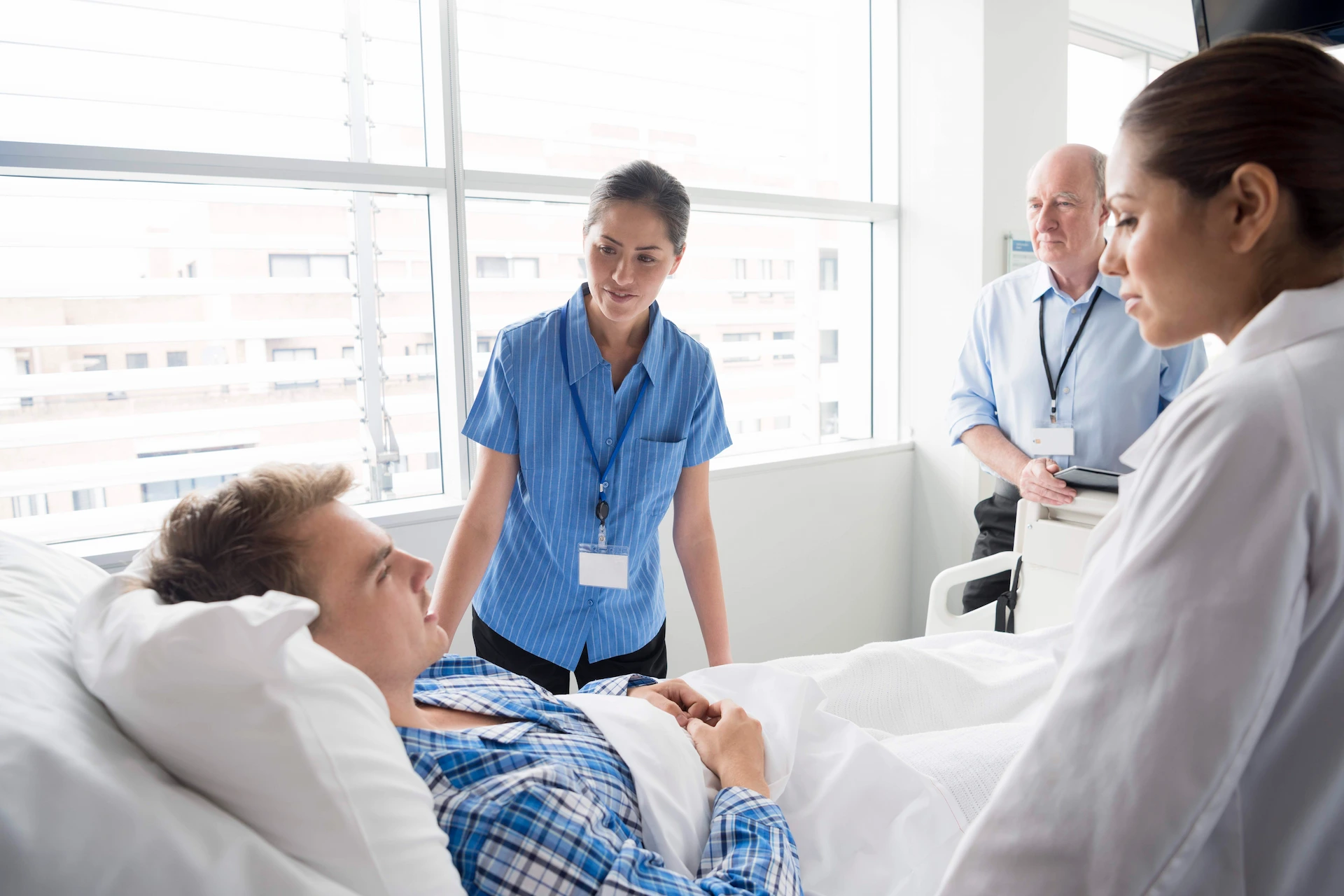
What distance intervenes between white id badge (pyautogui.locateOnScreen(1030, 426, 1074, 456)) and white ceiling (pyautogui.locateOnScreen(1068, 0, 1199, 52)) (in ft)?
8.19

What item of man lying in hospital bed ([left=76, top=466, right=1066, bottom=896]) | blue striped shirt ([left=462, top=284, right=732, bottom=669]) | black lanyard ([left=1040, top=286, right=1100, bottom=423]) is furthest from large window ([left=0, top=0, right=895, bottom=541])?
man lying in hospital bed ([left=76, top=466, right=1066, bottom=896])

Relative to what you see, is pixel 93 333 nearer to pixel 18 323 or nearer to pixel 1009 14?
pixel 18 323

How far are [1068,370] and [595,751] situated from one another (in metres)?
1.90

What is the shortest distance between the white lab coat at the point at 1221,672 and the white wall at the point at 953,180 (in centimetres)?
275

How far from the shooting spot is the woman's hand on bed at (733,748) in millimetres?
1257

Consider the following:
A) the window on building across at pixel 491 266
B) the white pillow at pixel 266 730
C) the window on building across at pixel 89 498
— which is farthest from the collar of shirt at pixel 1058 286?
the window on building across at pixel 89 498

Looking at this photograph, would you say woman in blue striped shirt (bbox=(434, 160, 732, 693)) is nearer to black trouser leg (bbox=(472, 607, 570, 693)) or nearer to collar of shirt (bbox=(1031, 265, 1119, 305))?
black trouser leg (bbox=(472, 607, 570, 693))

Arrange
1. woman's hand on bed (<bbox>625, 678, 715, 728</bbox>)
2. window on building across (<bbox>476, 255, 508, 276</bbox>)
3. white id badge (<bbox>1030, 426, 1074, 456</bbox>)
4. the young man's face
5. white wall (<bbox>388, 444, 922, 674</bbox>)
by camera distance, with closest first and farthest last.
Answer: the young man's face
woman's hand on bed (<bbox>625, 678, 715, 728</bbox>)
white id badge (<bbox>1030, 426, 1074, 456</bbox>)
window on building across (<bbox>476, 255, 508, 276</bbox>)
white wall (<bbox>388, 444, 922, 674</bbox>)

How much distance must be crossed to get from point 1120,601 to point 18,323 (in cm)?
245

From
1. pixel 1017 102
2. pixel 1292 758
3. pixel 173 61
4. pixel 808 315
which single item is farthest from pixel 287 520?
pixel 1017 102

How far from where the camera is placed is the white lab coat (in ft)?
2.23

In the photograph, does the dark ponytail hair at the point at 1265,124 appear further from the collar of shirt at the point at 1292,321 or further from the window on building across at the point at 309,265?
the window on building across at the point at 309,265

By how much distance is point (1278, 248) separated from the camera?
77 cm

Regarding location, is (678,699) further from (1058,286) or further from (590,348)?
(1058,286)
